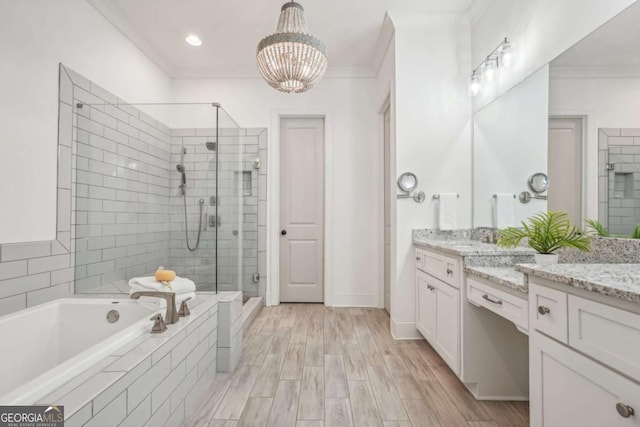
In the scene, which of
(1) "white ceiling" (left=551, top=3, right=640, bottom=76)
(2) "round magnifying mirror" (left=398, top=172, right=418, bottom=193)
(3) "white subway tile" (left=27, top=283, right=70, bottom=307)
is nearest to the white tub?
(3) "white subway tile" (left=27, top=283, right=70, bottom=307)

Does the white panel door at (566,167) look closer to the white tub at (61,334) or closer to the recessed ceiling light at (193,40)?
the white tub at (61,334)

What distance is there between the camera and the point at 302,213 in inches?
145

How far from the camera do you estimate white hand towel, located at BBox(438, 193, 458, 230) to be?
2.63m

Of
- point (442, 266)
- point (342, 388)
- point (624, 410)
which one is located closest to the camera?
point (624, 410)

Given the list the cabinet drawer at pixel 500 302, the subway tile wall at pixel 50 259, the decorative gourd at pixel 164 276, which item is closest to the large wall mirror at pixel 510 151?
the cabinet drawer at pixel 500 302

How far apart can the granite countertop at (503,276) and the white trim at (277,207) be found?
192 centimetres

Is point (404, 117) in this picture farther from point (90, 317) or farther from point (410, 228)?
point (90, 317)

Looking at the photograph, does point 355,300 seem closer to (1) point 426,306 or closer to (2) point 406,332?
(2) point 406,332

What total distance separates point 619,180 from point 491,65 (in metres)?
1.43

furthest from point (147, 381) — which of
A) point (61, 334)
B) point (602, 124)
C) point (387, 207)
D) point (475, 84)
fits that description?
point (475, 84)

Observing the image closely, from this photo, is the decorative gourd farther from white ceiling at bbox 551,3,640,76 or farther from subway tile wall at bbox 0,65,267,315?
white ceiling at bbox 551,3,640,76

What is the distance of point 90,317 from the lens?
1.76 m

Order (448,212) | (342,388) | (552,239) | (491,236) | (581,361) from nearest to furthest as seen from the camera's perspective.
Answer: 1. (581,361)
2. (552,239)
3. (342,388)
4. (491,236)
5. (448,212)

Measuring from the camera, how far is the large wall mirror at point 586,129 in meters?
1.33
